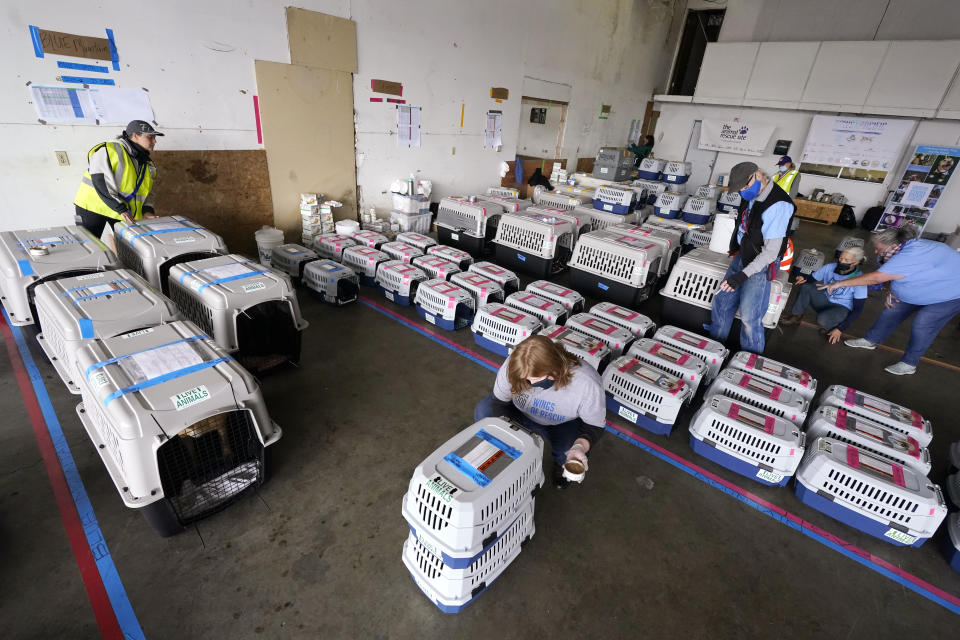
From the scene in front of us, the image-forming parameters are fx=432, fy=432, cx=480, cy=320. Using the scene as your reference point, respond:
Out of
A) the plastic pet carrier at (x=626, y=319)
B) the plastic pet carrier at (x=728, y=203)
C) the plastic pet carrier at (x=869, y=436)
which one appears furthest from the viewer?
the plastic pet carrier at (x=728, y=203)

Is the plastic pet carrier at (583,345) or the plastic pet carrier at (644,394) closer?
the plastic pet carrier at (644,394)

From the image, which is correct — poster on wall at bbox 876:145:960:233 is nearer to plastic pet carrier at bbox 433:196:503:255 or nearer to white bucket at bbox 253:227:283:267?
plastic pet carrier at bbox 433:196:503:255

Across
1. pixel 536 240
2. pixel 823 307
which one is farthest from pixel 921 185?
pixel 536 240

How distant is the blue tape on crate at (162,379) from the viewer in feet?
5.40

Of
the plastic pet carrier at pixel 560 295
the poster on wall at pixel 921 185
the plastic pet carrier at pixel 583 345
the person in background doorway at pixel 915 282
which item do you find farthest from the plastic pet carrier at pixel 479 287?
the poster on wall at pixel 921 185

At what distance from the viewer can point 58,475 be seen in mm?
2135

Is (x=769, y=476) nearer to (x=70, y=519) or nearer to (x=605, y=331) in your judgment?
(x=605, y=331)

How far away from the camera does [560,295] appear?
373cm

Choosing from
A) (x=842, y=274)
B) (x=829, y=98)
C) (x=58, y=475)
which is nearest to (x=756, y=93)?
(x=829, y=98)

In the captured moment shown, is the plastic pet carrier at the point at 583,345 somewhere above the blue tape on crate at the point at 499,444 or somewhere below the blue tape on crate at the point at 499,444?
below

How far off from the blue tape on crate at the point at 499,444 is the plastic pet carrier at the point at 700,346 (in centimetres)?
195

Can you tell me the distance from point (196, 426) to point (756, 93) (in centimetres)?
1227

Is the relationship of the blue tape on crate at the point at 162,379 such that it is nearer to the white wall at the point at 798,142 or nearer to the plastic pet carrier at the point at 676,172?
the plastic pet carrier at the point at 676,172

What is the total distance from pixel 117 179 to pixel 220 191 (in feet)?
4.07
